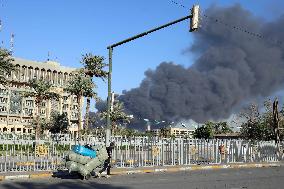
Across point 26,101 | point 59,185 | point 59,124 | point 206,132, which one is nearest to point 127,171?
point 59,185

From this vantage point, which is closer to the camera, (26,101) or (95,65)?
(95,65)

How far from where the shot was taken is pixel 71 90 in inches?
3150

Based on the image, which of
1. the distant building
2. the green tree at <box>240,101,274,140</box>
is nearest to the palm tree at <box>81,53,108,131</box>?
the green tree at <box>240,101,274,140</box>

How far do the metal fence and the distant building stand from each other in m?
104

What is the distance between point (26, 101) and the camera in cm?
15788

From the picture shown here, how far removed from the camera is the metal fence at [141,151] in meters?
18.3

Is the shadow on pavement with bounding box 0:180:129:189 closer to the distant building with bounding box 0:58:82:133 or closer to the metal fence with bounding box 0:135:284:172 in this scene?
the metal fence with bounding box 0:135:284:172

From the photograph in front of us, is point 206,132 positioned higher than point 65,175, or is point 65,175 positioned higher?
point 206,132

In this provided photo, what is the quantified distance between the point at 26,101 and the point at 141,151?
461ft

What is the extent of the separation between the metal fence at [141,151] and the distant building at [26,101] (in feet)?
343

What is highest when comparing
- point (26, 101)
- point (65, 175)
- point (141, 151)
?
point (26, 101)

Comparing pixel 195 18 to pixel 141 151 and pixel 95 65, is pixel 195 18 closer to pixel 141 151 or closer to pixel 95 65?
pixel 141 151

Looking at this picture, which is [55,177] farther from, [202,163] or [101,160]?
[202,163]

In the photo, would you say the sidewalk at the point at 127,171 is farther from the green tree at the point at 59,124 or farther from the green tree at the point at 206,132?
the green tree at the point at 206,132
